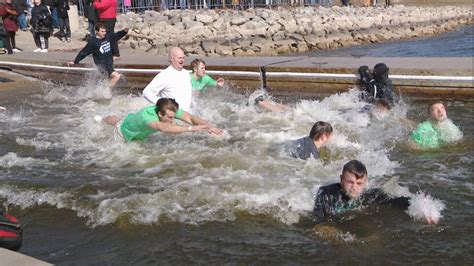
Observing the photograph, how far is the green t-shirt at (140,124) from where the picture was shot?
25.9 feet

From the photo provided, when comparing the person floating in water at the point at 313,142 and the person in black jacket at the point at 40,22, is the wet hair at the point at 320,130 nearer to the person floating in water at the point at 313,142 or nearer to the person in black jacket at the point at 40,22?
the person floating in water at the point at 313,142

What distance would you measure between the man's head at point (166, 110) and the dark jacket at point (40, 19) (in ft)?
42.2

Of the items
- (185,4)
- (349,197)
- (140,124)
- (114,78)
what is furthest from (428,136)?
(185,4)

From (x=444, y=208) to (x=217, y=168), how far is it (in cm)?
→ 303

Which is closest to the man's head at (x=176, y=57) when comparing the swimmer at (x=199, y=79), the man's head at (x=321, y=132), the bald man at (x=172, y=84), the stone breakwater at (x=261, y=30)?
the bald man at (x=172, y=84)

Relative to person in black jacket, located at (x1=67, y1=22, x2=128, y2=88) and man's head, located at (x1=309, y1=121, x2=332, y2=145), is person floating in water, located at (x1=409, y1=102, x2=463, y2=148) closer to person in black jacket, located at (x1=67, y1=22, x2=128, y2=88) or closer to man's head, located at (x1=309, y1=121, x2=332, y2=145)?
man's head, located at (x1=309, y1=121, x2=332, y2=145)

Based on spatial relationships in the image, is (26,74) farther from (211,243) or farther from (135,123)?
(211,243)

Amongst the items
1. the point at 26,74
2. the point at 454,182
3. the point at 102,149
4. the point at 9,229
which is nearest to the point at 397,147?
the point at 454,182

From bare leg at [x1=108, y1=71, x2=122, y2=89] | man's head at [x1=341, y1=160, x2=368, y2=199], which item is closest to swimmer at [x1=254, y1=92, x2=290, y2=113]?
bare leg at [x1=108, y1=71, x2=122, y2=89]

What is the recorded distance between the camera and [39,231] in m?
5.93

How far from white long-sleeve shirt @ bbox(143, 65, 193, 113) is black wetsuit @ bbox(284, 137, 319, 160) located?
2317mm

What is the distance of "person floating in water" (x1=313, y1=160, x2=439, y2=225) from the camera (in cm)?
534

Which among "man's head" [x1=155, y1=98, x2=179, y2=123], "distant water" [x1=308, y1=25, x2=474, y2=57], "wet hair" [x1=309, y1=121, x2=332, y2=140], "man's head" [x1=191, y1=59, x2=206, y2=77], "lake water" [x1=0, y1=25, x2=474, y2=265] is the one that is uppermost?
"man's head" [x1=191, y1=59, x2=206, y2=77]

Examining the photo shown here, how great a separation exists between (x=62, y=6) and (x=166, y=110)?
1616cm
